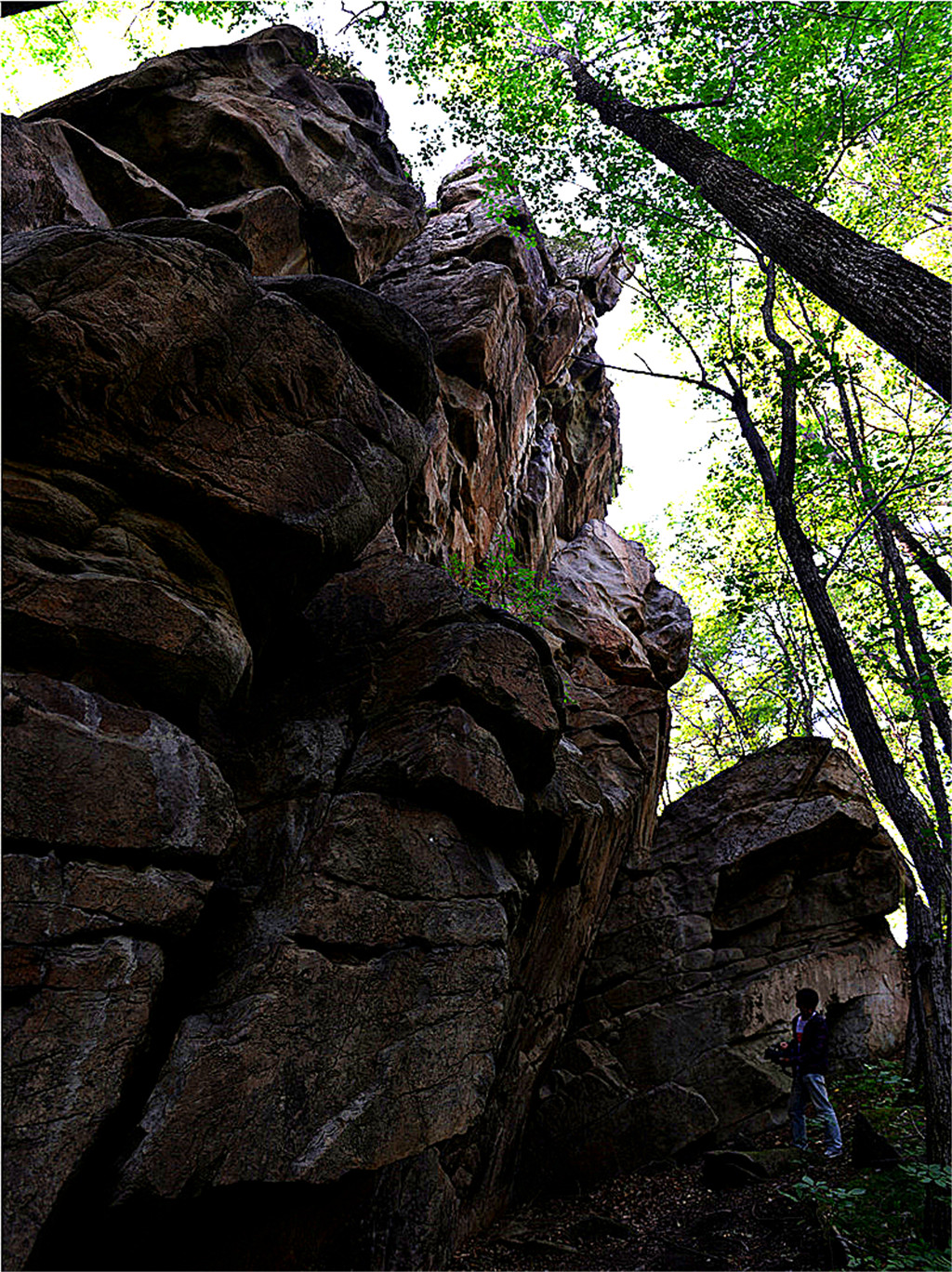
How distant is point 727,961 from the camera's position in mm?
14406

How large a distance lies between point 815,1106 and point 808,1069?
21.1 inches

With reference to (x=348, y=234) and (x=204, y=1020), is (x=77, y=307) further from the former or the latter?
(x=348, y=234)

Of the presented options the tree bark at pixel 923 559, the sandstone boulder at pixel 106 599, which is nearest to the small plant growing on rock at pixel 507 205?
the tree bark at pixel 923 559

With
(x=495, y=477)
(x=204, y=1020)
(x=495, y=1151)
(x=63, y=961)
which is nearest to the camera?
(x=63, y=961)

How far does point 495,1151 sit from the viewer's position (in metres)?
10.5

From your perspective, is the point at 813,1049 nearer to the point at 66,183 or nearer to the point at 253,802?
the point at 253,802

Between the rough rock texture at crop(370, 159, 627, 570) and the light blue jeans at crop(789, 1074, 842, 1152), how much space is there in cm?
1072

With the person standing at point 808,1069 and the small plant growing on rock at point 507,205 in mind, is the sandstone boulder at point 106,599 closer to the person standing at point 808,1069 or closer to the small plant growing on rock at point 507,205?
the person standing at point 808,1069

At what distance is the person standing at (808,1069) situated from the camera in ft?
37.7

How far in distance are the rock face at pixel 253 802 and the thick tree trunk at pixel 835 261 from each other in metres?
4.57

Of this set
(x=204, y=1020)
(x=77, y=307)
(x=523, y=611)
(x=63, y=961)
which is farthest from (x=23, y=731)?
(x=523, y=611)

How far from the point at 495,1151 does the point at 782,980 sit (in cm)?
688

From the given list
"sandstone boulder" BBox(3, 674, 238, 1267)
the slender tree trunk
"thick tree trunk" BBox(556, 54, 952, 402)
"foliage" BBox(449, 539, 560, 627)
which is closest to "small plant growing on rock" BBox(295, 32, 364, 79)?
"thick tree trunk" BBox(556, 54, 952, 402)

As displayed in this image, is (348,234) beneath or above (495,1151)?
above
